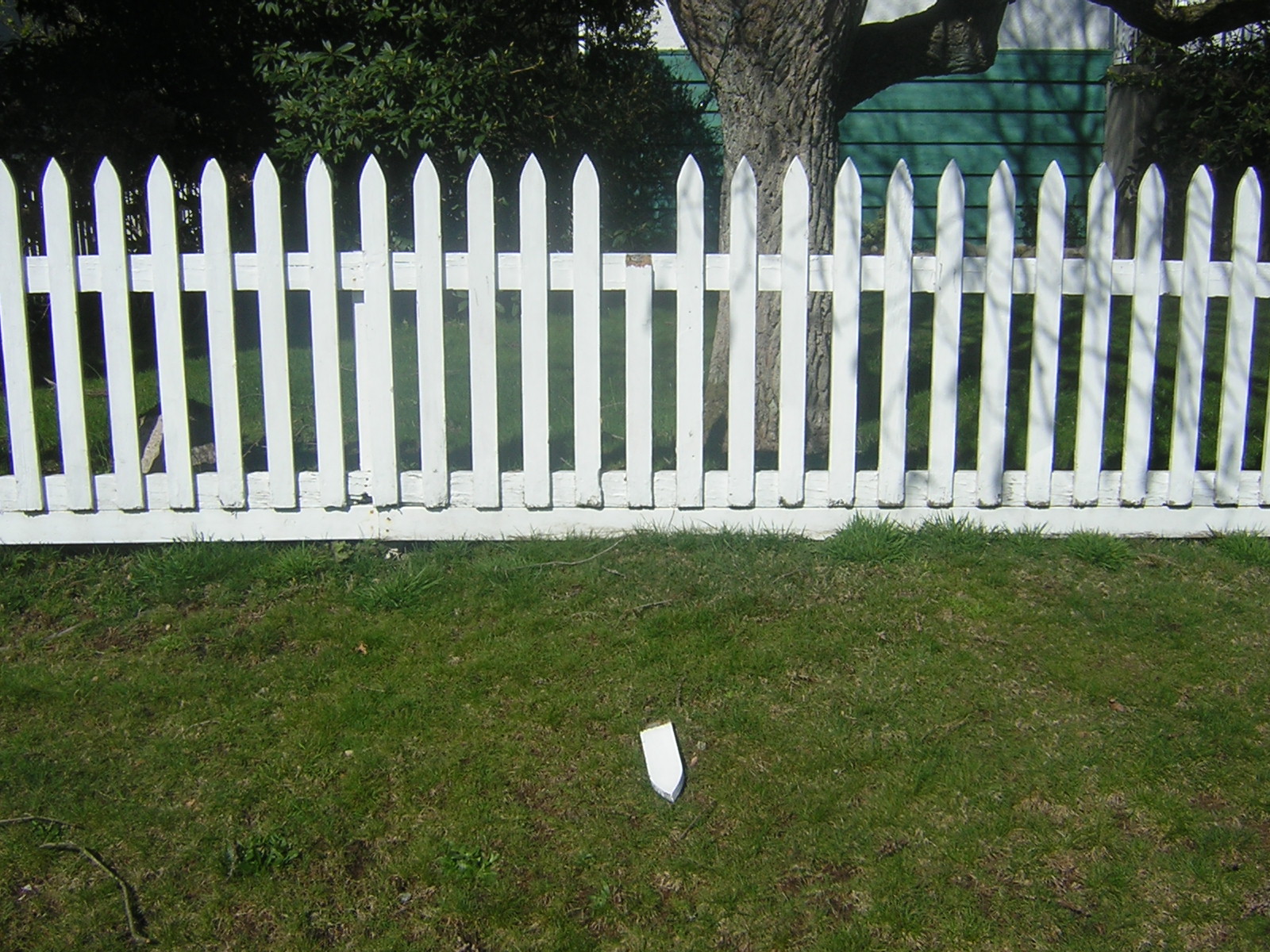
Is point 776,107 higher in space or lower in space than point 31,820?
higher

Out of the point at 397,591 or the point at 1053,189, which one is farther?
the point at 1053,189

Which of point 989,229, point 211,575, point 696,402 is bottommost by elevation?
point 211,575

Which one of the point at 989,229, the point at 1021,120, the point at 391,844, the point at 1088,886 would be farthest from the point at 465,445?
the point at 1021,120

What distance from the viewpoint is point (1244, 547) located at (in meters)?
4.61

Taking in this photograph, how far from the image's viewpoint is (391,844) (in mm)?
2980

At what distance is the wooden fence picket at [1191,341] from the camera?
4.56 metres

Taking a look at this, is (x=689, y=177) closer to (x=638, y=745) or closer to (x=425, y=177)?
(x=425, y=177)

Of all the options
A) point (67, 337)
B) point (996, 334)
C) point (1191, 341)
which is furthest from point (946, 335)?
point (67, 337)

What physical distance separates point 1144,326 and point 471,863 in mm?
3226

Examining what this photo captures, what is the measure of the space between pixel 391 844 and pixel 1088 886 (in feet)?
5.42

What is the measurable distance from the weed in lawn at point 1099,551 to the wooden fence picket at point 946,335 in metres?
0.49

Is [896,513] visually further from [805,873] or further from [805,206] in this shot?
[805,873]

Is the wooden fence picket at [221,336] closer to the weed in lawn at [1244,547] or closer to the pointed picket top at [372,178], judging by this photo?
the pointed picket top at [372,178]

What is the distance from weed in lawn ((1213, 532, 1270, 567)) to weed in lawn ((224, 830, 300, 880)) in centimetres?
355
